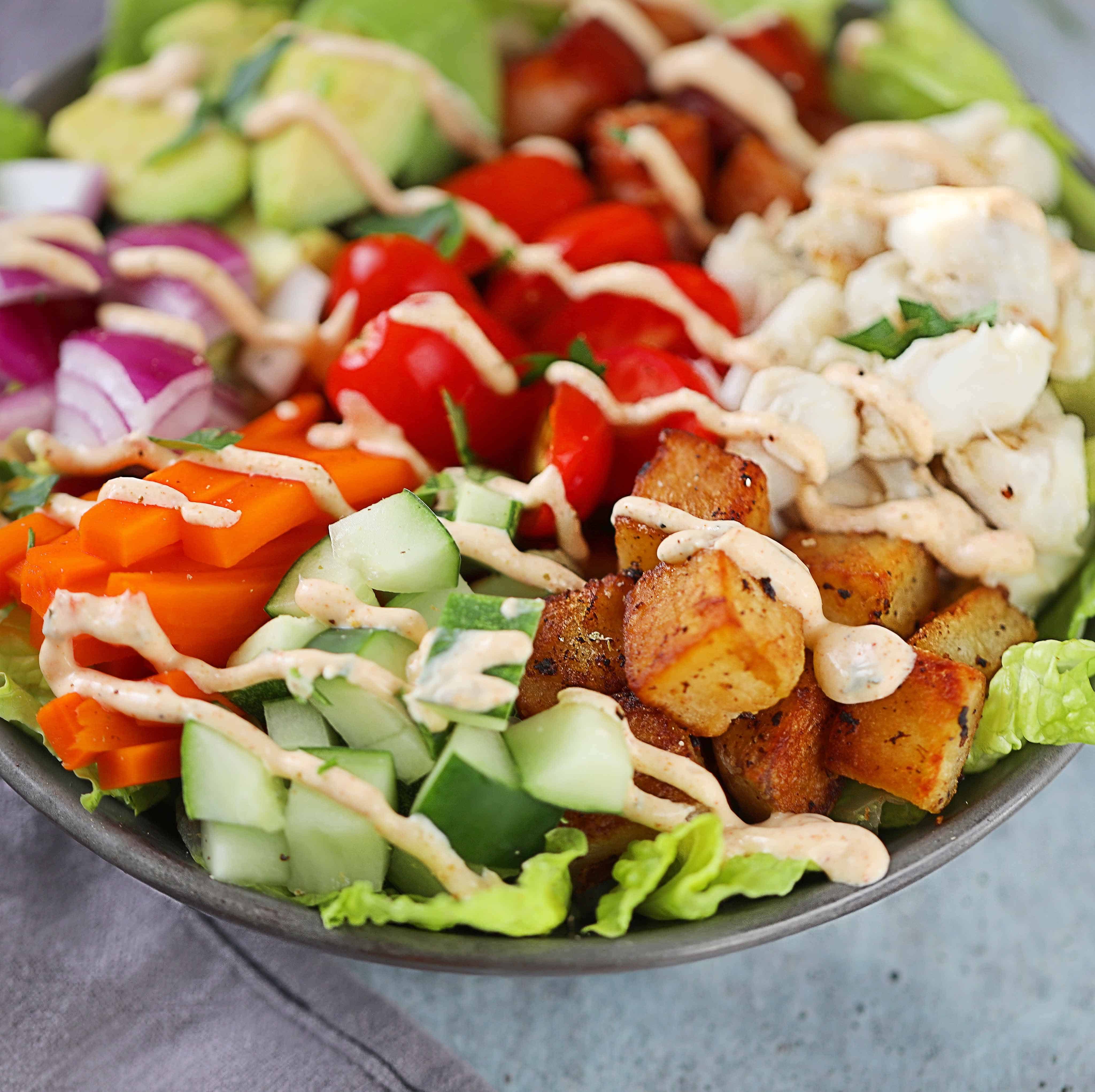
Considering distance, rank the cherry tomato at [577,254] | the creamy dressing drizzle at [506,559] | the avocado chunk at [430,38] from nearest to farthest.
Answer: the creamy dressing drizzle at [506,559] → the cherry tomato at [577,254] → the avocado chunk at [430,38]

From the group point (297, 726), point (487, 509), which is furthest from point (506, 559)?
point (297, 726)

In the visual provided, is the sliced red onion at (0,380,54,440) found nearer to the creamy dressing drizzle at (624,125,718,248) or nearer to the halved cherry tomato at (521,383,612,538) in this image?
the halved cherry tomato at (521,383,612,538)

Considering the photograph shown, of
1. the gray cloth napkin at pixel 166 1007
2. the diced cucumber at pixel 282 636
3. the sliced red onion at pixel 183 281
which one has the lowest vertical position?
the gray cloth napkin at pixel 166 1007

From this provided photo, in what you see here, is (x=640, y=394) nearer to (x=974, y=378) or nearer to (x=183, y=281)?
(x=974, y=378)

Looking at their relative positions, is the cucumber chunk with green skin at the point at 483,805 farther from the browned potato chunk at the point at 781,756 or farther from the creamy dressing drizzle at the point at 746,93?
the creamy dressing drizzle at the point at 746,93

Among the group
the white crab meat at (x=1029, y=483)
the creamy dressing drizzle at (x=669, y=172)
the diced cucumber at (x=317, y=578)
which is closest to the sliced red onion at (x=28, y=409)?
the diced cucumber at (x=317, y=578)

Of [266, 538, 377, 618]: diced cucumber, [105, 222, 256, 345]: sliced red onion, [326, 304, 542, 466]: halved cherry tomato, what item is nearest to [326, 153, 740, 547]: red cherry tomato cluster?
[326, 304, 542, 466]: halved cherry tomato

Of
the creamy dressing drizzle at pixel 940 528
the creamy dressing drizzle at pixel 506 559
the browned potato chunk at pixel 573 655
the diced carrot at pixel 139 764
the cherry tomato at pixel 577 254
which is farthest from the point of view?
the cherry tomato at pixel 577 254

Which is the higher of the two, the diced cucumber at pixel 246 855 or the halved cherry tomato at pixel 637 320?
the halved cherry tomato at pixel 637 320
